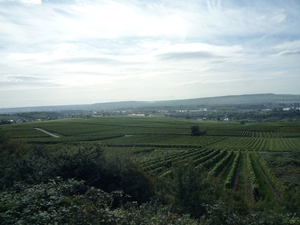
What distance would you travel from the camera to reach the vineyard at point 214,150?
24703 millimetres

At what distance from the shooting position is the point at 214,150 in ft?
150

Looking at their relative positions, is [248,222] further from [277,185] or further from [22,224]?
[277,185]

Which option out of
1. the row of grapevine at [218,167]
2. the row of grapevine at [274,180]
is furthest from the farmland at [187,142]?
the row of grapevine at [274,180]

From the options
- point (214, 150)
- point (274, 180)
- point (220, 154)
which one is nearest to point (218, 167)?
point (274, 180)

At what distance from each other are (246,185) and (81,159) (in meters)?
18.7

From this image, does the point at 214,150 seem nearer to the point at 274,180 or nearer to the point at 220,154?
the point at 220,154

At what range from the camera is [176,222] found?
19.0ft

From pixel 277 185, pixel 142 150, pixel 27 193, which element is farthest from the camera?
pixel 142 150

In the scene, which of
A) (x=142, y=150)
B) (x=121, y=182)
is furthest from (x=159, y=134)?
(x=121, y=182)

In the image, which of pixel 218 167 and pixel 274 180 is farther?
pixel 218 167

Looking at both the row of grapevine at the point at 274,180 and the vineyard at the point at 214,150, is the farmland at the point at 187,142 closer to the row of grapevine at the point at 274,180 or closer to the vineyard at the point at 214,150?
the vineyard at the point at 214,150


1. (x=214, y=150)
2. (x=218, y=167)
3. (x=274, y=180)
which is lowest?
(x=214, y=150)

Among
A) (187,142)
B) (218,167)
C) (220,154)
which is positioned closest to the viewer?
(218,167)

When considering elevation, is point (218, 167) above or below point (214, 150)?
above
